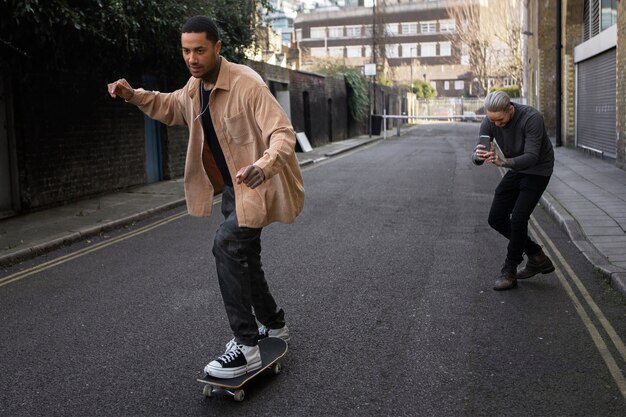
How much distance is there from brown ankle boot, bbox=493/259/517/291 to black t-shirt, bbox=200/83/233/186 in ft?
10.2

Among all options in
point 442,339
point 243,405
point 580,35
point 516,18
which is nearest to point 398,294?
point 442,339

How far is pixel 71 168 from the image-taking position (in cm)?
1223

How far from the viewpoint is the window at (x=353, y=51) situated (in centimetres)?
8900

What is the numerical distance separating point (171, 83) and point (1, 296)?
32.9 ft

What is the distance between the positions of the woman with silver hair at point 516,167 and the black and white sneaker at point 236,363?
2.53 m

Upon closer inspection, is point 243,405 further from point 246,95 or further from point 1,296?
point 1,296

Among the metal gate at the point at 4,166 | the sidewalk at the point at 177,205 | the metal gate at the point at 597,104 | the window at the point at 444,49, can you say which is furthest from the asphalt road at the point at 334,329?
the window at the point at 444,49

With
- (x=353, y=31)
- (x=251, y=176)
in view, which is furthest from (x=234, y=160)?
(x=353, y=31)

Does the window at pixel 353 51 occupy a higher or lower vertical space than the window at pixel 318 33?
lower

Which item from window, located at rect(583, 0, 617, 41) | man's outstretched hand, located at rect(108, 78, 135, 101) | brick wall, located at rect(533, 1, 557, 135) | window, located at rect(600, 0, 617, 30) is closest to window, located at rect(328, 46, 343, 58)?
brick wall, located at rect(533, 1, 557, 135)

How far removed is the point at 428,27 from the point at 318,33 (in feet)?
44.7

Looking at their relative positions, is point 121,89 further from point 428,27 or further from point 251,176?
point 428,27

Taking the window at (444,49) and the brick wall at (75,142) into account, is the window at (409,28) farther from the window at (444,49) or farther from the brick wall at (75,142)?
the brick wall at (75,142)

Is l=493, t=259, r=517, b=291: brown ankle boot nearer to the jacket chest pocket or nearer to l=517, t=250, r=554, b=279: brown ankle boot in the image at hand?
l=517, t=250, r=554, b=279: brown ankle boot
